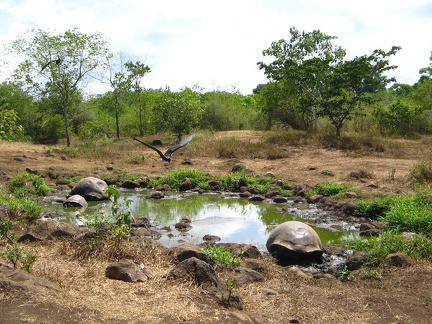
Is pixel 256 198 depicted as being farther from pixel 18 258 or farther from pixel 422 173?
pixel 18 258

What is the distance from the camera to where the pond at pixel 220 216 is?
9344 mm

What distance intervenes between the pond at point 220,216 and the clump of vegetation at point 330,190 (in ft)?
2.20

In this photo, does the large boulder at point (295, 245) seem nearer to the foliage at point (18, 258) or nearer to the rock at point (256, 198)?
the foliage at point (18, 258)

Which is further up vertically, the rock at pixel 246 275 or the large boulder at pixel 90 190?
the large boulder at pixel 90 190

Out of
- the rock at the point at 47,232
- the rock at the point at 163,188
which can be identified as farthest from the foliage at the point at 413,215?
the rock at the point at 163,188

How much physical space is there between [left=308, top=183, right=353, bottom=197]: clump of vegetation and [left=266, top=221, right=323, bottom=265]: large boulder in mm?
4557

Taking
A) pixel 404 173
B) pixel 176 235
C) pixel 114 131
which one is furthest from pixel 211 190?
pixel 114 131

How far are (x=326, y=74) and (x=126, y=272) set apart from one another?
1762 cm

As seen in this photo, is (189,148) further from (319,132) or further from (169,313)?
(169,313)

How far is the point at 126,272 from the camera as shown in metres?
5.25

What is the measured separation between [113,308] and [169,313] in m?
0.55

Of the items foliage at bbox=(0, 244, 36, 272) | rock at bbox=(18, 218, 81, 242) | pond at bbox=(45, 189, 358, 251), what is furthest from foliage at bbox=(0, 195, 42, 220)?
foliage at bbox=(0, 244, 36, 272)

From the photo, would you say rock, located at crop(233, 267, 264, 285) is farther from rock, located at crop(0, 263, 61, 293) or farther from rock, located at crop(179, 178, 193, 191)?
rock, located at crop(179, 178, 193, 191)

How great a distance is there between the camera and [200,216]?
11164mm
